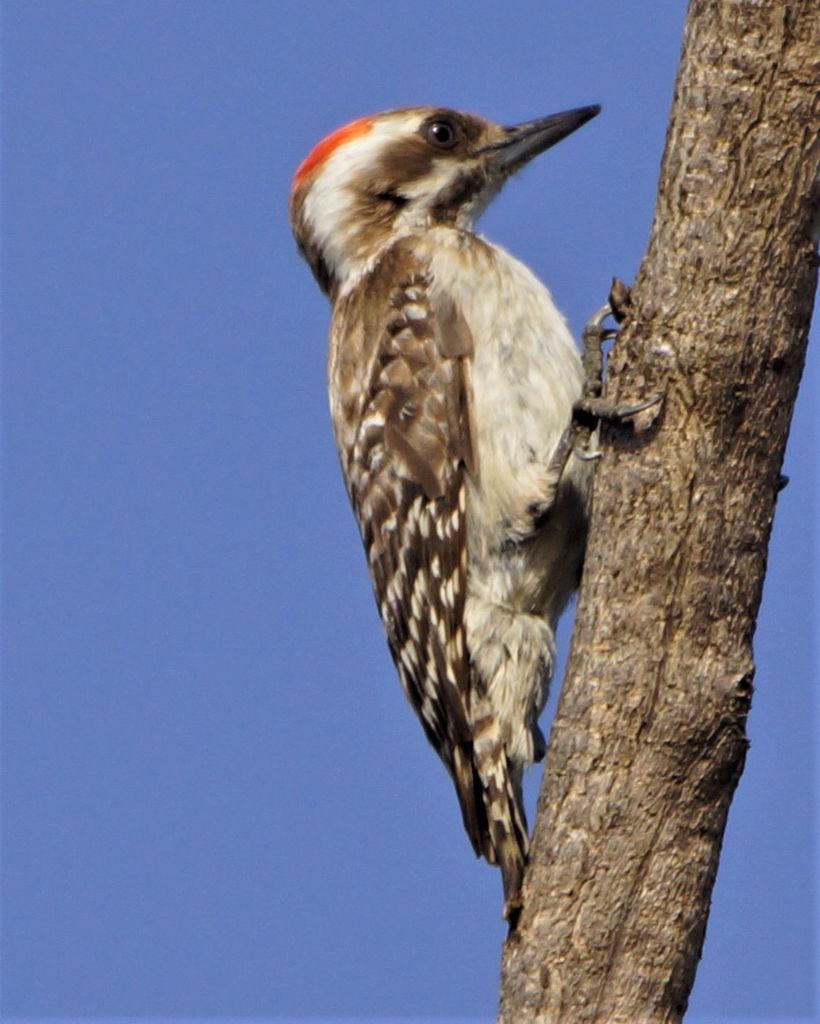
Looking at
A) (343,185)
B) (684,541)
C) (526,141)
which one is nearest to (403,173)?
(343,185)

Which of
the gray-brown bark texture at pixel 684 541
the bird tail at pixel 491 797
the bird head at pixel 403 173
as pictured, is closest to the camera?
the gray-brown bark texture at pixel 684 541

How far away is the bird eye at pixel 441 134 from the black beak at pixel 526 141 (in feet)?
0.49

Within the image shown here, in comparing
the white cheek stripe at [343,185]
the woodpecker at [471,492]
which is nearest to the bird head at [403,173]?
the white cheek stripe at [343,185]

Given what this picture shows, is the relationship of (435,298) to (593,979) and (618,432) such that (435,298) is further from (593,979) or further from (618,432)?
(593,979)

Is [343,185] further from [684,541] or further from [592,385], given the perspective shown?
[684,541]

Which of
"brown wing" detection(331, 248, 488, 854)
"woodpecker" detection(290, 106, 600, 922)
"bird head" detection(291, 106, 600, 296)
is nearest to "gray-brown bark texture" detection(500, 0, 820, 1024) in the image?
"woodpecker" detection(290, 106, 600, 922)

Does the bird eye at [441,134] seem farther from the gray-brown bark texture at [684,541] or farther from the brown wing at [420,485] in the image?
the gray-brown bark texture at [684,541]

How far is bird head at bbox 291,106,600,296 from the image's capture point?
248 inches

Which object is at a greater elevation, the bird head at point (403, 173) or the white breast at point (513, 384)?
the bird head at point (403, 173)

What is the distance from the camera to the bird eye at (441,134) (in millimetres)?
6371

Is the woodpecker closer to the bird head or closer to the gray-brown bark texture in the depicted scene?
the bird head

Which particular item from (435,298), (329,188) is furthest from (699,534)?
(329,188)

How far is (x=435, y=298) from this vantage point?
558cm

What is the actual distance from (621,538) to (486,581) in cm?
Answer: 113
